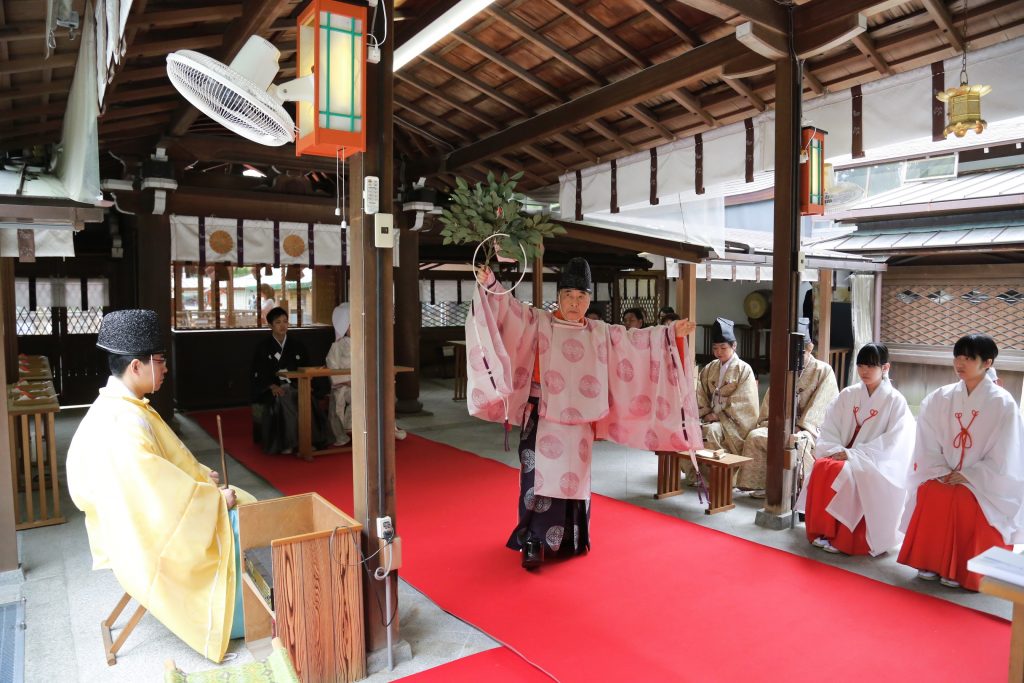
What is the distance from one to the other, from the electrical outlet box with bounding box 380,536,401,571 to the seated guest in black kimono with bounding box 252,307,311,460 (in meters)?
4.52

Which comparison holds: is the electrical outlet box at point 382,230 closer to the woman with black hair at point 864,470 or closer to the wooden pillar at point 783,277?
the wooden pillar at point 783,277

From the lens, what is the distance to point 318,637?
9.30 feet

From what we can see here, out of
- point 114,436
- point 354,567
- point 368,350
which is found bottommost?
point 354,567

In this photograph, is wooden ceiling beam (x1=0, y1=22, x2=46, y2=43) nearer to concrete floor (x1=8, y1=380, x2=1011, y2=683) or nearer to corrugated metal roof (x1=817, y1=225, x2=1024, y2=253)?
concrete floor (x1=8, y1=380, x2=1011, y2=683)

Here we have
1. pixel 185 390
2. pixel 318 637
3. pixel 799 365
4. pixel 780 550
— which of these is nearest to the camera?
pixel 318 637

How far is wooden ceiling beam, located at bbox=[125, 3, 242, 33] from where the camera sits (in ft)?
12.0

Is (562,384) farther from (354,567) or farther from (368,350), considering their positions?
(354,567)

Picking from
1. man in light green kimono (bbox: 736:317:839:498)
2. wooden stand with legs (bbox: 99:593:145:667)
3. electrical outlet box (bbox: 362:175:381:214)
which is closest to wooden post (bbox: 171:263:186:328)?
wooden stand with legs (bbox: 99:593:145:667)

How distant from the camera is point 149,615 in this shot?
355cm

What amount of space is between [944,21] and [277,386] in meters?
6.81

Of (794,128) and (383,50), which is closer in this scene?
(383,50)

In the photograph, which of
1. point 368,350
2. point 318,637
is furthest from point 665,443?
point 318,637

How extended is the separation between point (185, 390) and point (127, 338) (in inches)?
304

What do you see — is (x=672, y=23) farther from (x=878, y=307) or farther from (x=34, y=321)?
(x=34, y=321)
